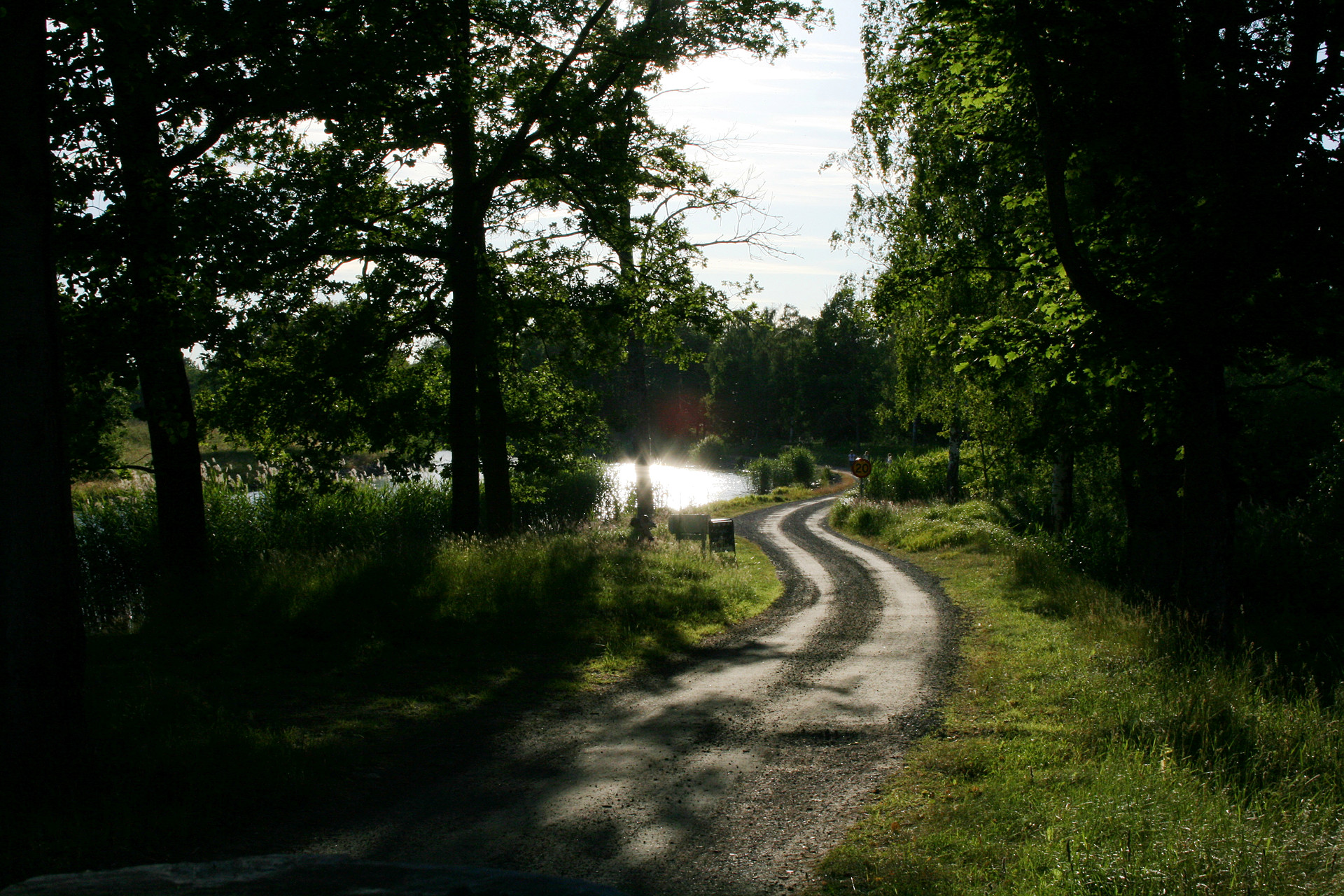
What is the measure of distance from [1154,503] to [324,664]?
1175cm

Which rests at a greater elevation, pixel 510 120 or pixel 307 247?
pixel 510 120

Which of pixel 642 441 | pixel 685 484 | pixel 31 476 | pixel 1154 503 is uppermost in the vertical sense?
pixel 31 476

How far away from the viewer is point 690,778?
18.0 ft

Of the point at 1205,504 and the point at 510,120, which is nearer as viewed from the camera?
the point at 1205,504

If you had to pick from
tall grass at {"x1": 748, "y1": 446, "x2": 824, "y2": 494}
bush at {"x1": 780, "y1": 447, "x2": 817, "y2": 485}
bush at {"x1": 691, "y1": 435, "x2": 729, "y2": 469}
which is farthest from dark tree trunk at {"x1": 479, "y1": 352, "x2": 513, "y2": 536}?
→ bush at {"x1": 691, "y1": 435, "x2": 729, "y2": 469}

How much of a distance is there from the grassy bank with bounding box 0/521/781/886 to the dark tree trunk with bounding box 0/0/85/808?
344 millimetres

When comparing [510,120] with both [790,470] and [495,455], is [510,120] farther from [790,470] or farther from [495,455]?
[790,470]

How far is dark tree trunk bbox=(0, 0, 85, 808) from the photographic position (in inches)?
175

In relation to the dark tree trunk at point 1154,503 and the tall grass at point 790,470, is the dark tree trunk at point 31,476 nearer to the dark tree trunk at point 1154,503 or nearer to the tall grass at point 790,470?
the dark tree trunk at point 1154,503

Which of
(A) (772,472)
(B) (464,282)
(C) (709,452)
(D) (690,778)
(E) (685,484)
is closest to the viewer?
(D) (690,778)

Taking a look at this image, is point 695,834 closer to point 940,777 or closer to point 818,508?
point 940,777

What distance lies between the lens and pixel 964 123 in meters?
10.2

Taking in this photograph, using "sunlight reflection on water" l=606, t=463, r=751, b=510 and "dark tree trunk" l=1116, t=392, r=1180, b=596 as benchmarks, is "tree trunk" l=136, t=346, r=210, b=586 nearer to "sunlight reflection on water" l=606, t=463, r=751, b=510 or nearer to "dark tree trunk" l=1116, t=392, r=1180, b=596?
"dark tree trunk" l=1116, t=392, r=1180, b=596

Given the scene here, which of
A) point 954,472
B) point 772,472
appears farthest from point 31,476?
point 772,472
